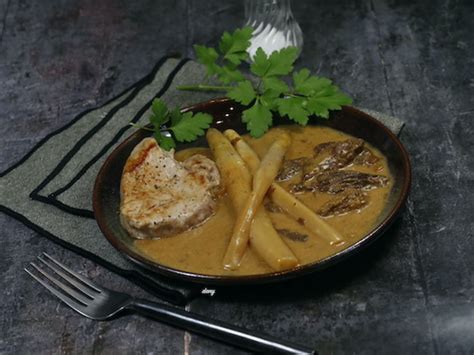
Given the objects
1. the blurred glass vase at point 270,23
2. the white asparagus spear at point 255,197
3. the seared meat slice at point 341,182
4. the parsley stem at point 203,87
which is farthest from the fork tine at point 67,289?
the blurred glass vase at point 270,23

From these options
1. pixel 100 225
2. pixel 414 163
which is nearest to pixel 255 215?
pixel 100 225

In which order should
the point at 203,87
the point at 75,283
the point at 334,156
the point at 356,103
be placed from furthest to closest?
1. the point at 356,103
2. the point at 203,87
3. the point at 334,156
4. the point at 75,283

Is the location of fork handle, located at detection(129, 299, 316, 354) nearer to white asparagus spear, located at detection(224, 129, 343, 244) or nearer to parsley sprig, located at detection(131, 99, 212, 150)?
white asparagus spear, located at detection(224, 129, 343, 244)

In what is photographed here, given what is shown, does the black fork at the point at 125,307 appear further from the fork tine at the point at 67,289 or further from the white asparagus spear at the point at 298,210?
the white asparagus spear at the point at 298,210

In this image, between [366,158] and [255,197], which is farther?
[366,158]

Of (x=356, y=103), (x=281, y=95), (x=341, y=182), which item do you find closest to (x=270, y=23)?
(x=356, y=103)

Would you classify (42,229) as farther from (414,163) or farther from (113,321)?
(414,163)

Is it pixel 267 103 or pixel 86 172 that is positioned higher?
pixel 267 103

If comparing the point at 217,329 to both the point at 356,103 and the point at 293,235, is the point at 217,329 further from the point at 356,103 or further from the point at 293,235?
the point at 356,103
